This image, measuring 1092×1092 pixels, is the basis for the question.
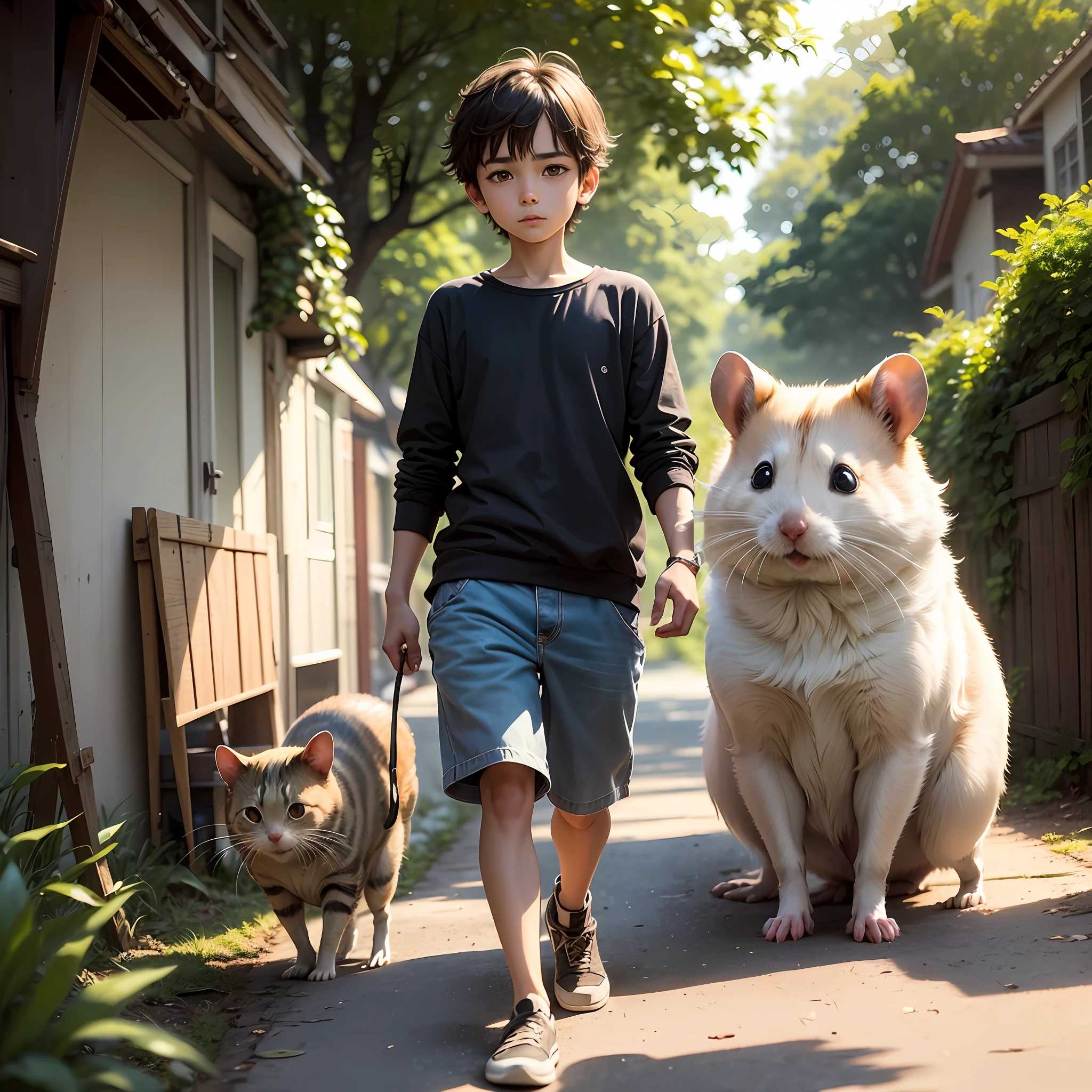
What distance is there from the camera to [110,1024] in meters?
1.94

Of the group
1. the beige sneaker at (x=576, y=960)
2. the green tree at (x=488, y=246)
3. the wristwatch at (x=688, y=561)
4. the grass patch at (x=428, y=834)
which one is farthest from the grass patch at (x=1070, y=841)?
the green tree at (x=488, y=246)

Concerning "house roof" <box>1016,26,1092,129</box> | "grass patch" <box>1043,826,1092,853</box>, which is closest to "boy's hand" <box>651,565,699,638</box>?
"grass patch" <box>1043,826,1092,853</box>

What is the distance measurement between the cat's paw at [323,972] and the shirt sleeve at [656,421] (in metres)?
1.74

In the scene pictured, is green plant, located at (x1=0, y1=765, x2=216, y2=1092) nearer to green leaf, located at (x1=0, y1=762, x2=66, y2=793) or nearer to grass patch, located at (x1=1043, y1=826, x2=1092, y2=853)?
green leaf, located at (x1=0, y1=762, x2=66, y2=793)

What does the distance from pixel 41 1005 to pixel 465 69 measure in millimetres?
8050

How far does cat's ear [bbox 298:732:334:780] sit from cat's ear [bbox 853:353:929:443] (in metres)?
1.91

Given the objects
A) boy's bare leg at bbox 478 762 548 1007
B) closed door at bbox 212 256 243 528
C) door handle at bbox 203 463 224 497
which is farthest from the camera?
closed door at bbox 212 256 243 528

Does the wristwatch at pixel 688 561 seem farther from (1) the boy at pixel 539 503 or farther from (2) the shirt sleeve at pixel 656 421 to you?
(2) the shirt sleeve at pixel 656 421

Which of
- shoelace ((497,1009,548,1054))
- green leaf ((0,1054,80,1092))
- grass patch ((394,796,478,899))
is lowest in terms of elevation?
grass patch ((394,796,478,899))

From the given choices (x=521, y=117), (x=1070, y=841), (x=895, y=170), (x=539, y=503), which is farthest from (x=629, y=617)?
(x=895, y=170)

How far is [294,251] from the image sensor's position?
7156 millimetres

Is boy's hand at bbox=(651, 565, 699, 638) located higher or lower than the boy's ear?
lower

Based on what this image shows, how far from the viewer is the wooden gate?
18.0 feet

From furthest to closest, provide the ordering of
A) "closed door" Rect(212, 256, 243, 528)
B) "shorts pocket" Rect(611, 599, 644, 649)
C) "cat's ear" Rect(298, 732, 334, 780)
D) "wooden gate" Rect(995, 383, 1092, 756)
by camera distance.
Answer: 1. "closed door" Rect(212, 256, 243, 528)
2. "wooden gate" Rect(995, 383, 1092, 756)
3. "cat's ear" Rect(298, 732, 334, 780)
4. "shorts pocket" Rect(611, 599, 644, 649)
